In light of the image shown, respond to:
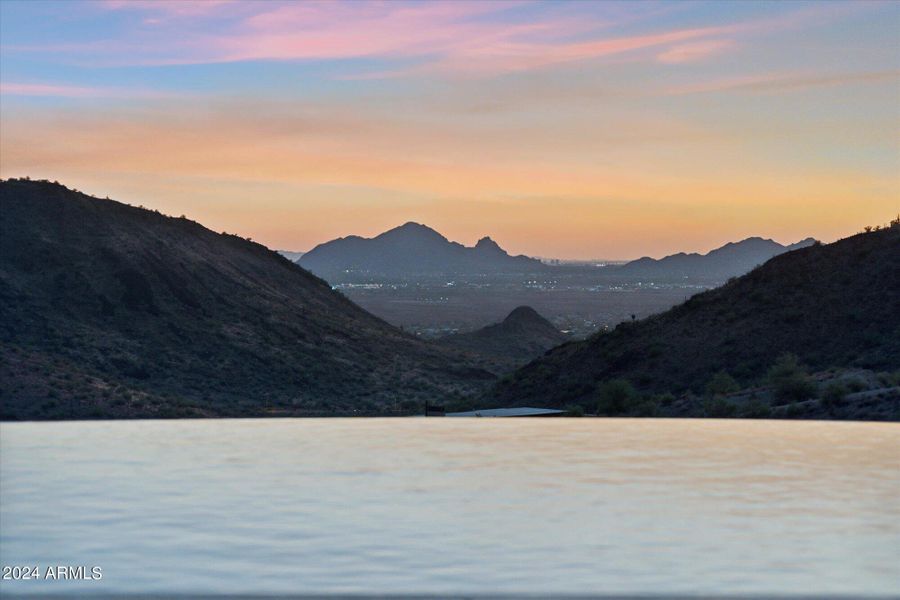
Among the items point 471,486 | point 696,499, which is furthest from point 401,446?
point 696,499

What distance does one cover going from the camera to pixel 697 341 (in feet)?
190

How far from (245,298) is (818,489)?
80.7 meters

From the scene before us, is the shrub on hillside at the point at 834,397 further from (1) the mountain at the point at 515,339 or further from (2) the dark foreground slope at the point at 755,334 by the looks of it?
(1) the mountain at the point at 515,339

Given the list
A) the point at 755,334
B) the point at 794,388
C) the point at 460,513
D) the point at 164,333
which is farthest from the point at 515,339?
the point at 460,513

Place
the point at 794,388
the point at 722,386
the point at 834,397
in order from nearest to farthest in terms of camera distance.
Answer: the point at 834,397, the point at 794,388, the point at 722,386

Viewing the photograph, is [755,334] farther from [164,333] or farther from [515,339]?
[515,339]

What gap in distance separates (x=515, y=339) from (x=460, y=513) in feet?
372

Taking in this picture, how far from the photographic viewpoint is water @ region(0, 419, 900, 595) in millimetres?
11148

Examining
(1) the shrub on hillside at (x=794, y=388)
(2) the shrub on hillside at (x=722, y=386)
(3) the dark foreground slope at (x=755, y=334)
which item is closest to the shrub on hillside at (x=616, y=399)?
(3) the dark foreground slope at (x=755, y=334)

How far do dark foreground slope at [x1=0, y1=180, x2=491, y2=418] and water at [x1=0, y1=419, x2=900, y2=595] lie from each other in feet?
113

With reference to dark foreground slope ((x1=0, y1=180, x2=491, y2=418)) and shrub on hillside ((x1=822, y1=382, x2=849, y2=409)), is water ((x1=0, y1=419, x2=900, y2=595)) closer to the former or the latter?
shrub on hillside ((x1=822, y1=382, x2=849, y2=409))

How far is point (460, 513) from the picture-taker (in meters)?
14.6

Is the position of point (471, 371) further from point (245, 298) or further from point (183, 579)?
point (183, 579)

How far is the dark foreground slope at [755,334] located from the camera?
53.3 metres
